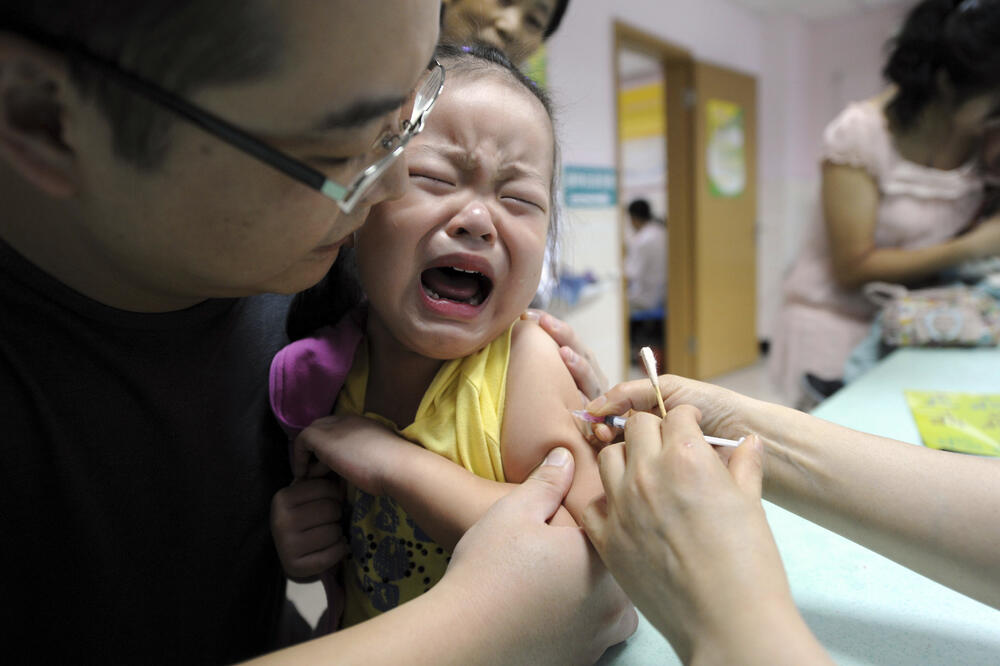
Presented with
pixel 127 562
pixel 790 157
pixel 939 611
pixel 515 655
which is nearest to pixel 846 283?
pixel 939 611

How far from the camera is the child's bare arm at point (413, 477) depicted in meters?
0.73

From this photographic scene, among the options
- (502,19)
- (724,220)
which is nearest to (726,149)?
(724,220)

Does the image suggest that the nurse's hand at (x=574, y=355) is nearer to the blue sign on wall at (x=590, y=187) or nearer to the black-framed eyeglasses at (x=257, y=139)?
the black-framed eyeglasses at (x=257, y=139)

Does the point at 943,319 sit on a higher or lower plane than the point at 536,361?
lower

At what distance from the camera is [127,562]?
0.78m

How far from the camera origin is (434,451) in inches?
33.0

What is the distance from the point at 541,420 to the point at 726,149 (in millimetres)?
5491

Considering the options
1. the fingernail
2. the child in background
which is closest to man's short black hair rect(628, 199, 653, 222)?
the child in background

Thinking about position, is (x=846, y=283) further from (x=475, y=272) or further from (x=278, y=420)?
(x=278, y=420)

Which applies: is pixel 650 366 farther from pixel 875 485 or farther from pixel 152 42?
pixel 152 42

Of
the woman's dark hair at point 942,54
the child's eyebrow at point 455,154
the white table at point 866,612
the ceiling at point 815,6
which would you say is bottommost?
the white table at point 866,612

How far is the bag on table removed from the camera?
6.33 ft

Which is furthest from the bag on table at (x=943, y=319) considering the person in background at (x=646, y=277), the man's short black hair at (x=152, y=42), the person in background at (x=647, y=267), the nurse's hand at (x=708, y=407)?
the person in background at (x=647, y=267)

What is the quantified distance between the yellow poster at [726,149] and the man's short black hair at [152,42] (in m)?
5.43
